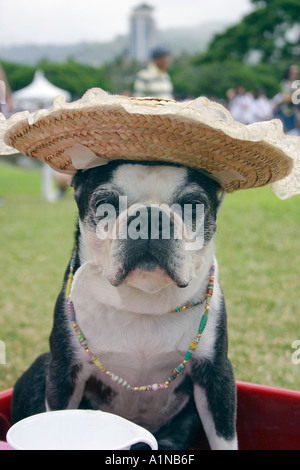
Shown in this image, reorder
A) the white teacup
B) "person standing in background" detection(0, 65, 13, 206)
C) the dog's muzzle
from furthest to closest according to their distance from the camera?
"person standing in background" detection(0, 65, 13, 206), the dog's muzzle, the white teacup

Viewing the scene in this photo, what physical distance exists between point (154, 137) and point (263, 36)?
49658mm

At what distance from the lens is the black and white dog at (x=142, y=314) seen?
5.12 ft

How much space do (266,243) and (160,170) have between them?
3.95 meters

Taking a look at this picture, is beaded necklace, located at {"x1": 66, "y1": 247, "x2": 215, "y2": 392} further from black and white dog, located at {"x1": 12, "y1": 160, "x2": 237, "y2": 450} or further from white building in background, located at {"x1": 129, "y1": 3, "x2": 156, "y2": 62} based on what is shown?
white building in background, located at {"x1": 129, "y1": 3, "x2": 156, "y2": 62}

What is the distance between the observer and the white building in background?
4218 inches

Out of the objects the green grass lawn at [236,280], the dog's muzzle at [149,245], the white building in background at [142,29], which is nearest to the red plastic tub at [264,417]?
the green grass lawn at [236,280]

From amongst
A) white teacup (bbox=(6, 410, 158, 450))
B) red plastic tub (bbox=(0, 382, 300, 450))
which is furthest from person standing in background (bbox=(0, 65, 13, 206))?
white teacup (bbox=(6, 410, 158, 450))

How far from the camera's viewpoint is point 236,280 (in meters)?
4.28

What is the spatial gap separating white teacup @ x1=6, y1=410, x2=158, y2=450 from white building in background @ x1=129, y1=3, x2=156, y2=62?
10960 centimetres

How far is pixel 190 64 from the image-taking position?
53.3 metres

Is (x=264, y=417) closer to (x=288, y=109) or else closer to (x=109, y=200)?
(x=109, y=200)

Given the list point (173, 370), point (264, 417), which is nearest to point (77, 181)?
point (173, 370)

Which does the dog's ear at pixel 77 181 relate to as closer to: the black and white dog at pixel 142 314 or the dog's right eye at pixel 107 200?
the black and white dog at pixel 142 314
